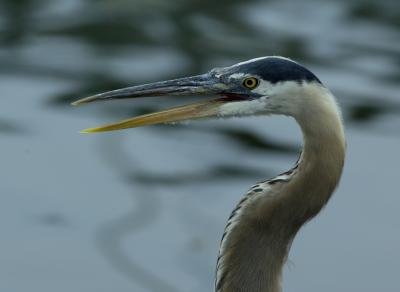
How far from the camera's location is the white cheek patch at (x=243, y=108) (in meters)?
4.28

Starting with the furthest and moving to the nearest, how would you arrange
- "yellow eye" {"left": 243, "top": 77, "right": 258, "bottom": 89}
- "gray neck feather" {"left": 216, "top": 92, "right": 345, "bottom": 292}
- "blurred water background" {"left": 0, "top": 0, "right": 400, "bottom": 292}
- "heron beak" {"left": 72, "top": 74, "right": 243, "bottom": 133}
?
1. "blurred water background" {"left": 0, "top": 0, "right": 400, "bottom": 292}
2. "heron beak" {"left": 72, "top": 74, "right": 243, "bottom": 133}
3. "yellow eye" {"left": 243, "top": 77, "right": 258, "bottom": 89}
4. "gray neck feather" {"left": 216, "top": 92, "right": 345, "bottom": 292}

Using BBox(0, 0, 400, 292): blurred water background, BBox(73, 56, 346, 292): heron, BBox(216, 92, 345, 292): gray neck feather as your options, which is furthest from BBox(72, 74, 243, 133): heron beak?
BBox(0, 0, 400, 292): blurred water background

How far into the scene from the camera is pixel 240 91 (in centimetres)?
432

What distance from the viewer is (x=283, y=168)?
685cm

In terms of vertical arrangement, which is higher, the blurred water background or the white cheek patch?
the blurred water background

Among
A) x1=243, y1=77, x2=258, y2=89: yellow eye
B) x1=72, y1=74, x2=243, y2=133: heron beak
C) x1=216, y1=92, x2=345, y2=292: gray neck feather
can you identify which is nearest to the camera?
x1=216, y1=92, x2=345, y2=292: gray neck feather

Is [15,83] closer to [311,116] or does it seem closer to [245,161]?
[245,161]

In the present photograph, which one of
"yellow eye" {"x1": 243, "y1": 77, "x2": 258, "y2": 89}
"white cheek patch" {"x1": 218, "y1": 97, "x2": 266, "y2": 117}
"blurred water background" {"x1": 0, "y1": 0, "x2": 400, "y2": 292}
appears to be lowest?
"white cheek patch" {"x1": 218, "y1": 97, "x2": 266, "y2": 117}

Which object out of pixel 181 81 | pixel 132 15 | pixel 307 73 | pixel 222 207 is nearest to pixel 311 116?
pixel 307 73

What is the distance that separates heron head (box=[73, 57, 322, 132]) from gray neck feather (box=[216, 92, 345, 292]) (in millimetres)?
98

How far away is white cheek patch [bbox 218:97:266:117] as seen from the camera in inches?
168

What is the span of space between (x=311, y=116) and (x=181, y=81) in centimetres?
50

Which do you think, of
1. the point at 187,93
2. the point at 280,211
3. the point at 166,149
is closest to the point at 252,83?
the point at 187,93

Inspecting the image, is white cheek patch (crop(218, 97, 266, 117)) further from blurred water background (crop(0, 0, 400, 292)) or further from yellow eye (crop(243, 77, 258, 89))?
blurred water background (crop(0, 0, 400, 292))
